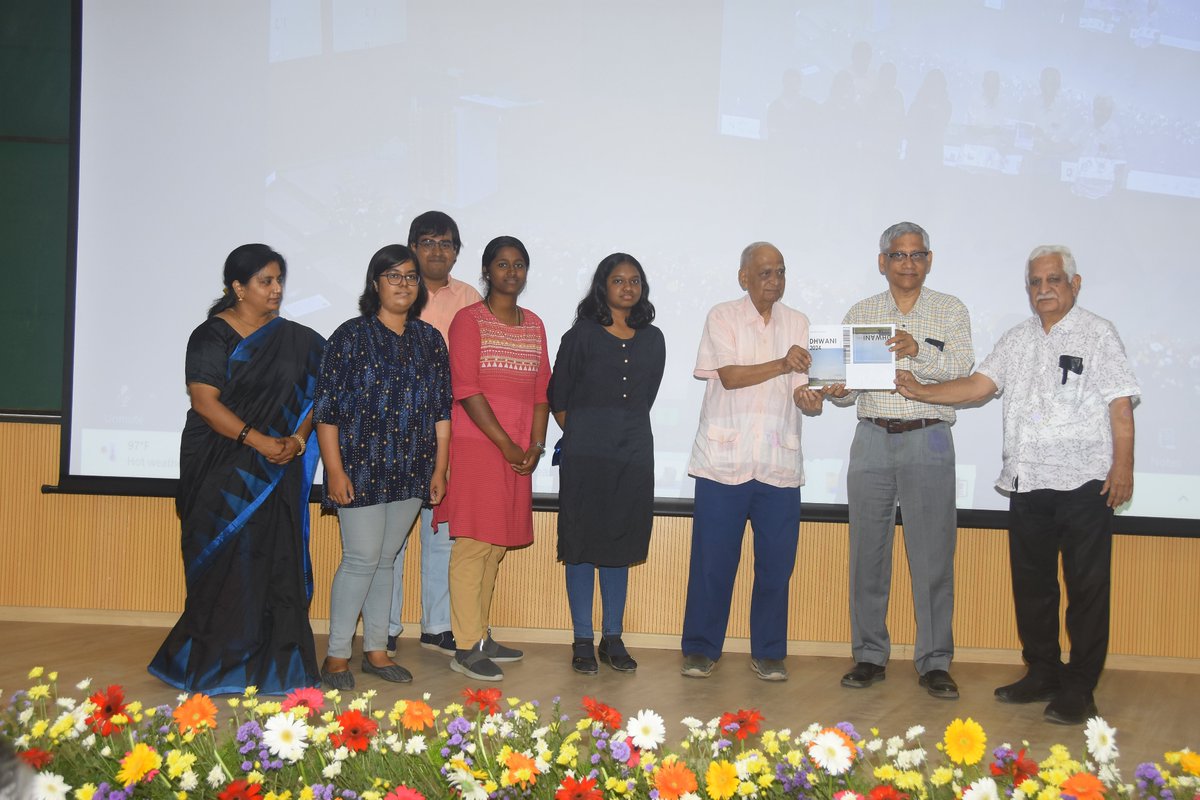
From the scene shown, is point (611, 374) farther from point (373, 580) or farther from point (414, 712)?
point (414, 712)

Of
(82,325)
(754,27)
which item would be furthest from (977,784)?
(82,325)

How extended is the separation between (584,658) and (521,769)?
2274 millimetres

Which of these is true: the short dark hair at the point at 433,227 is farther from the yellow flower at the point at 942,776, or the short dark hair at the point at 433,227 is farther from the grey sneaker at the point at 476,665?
the yellow flower at the point at 942,776

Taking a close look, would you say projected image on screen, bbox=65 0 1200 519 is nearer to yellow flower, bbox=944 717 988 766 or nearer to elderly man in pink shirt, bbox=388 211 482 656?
elderly man in pink shirt, bbox=388 211 482 656

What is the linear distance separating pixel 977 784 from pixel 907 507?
7.66ft

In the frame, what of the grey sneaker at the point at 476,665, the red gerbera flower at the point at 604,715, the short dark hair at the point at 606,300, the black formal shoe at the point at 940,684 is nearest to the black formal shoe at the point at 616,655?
the grey sneaker at the point at 476,665

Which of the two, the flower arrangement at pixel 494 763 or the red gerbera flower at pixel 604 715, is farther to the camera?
the red gerbera flower at pixel 604 715

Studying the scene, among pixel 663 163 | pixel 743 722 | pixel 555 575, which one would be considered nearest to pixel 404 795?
pixel 743 722

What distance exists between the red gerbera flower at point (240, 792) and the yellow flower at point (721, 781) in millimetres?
656

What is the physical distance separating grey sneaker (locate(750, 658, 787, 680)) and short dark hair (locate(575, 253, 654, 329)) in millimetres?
1373

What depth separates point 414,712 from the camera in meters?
1.58

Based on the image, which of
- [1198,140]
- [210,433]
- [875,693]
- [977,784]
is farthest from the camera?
[1198,140]

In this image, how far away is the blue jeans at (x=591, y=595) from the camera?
146 inches

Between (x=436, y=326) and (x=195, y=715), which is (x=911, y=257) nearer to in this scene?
(x=436, y=326)
